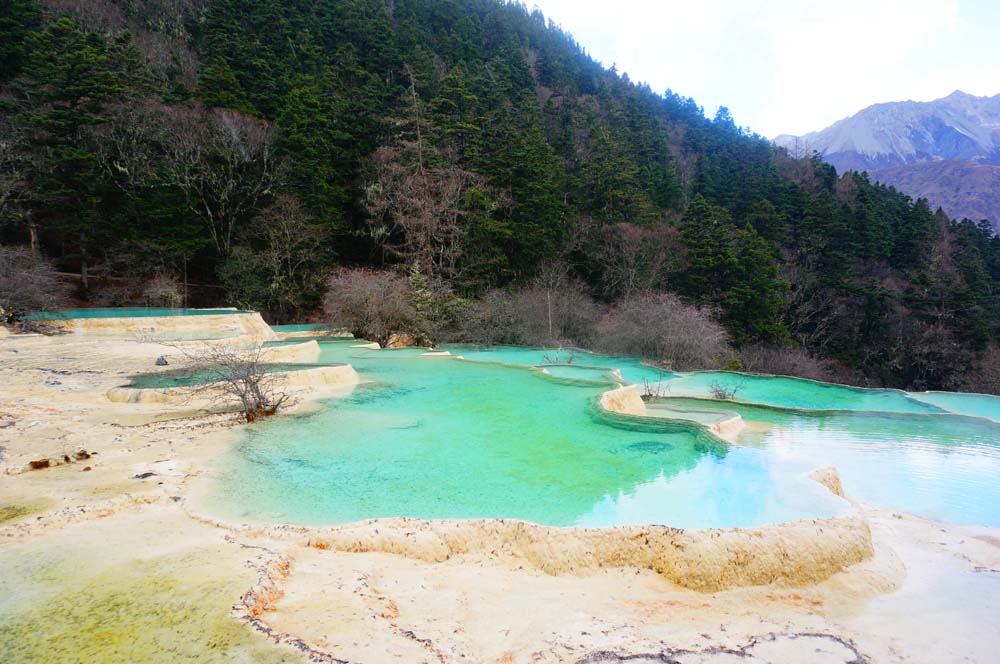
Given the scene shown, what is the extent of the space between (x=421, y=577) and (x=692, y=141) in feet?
156

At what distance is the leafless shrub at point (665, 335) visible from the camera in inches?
627

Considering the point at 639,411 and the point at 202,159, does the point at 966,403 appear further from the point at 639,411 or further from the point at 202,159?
the point at 202,159

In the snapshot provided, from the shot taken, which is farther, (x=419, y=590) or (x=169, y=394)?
(x=169, y=394)

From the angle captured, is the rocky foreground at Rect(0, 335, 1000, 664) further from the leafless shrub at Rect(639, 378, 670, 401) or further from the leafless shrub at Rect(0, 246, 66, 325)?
the leafless shrub at Rect(0, 246, 66, 325)

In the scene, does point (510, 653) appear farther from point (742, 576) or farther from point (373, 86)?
point (373, 86)

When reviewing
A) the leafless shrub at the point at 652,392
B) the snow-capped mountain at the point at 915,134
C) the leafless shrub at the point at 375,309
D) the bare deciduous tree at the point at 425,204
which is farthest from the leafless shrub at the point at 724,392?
the snow-capped mountain at the point at 915,134

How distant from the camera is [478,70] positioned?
115ft

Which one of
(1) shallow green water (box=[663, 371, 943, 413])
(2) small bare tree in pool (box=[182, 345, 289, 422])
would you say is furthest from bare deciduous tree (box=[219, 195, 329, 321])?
(1) shallow green water (box=[663, 371, 943, 413])

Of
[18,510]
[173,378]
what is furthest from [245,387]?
[18,510]

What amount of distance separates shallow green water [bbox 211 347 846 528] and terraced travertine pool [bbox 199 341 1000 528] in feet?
0.08

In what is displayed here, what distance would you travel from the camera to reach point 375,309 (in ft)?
55.7

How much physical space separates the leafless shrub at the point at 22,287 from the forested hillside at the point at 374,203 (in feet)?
12.8

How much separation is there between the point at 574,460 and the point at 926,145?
97999 millimetres

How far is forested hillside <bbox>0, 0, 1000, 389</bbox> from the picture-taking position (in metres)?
21.0
